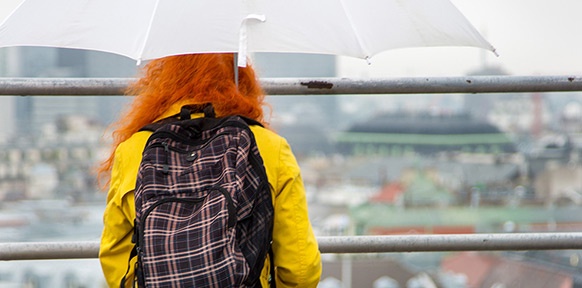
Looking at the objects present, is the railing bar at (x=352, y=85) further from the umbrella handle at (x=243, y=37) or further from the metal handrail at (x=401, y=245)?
the umbrella handle at (x=243, y=37)

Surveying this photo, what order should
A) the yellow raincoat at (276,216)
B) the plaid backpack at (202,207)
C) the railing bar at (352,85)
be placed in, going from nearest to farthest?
the plaid backpack at (202,207) < the yellow raincoat at (276,216) < the railing bar at (352,85)

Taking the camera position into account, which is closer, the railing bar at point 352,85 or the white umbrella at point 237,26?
the white umbrella at point 237,26

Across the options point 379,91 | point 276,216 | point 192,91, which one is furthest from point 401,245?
point 192,91

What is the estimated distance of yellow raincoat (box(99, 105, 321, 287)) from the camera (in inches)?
75.0

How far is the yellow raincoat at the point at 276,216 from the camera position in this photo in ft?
6.25

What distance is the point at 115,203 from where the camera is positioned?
191 cm

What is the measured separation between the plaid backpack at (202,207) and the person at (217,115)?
0.05 m

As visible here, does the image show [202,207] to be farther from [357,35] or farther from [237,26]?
[357,35]

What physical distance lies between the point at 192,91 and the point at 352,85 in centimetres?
74

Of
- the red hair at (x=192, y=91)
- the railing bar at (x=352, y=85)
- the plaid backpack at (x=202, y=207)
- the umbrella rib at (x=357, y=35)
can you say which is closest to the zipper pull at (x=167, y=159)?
the plaid backpack at (x=202, y=207)

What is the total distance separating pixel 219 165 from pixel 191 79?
10.8 inches

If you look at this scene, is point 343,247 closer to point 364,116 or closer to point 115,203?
point 115,203

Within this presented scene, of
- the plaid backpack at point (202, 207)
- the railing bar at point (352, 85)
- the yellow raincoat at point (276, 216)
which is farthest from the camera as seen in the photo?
the railing bar at point (352, 85)

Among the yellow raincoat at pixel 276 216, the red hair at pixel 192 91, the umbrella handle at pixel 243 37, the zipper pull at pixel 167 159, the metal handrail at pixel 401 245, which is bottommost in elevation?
the metal handrail at pixel 401 245
